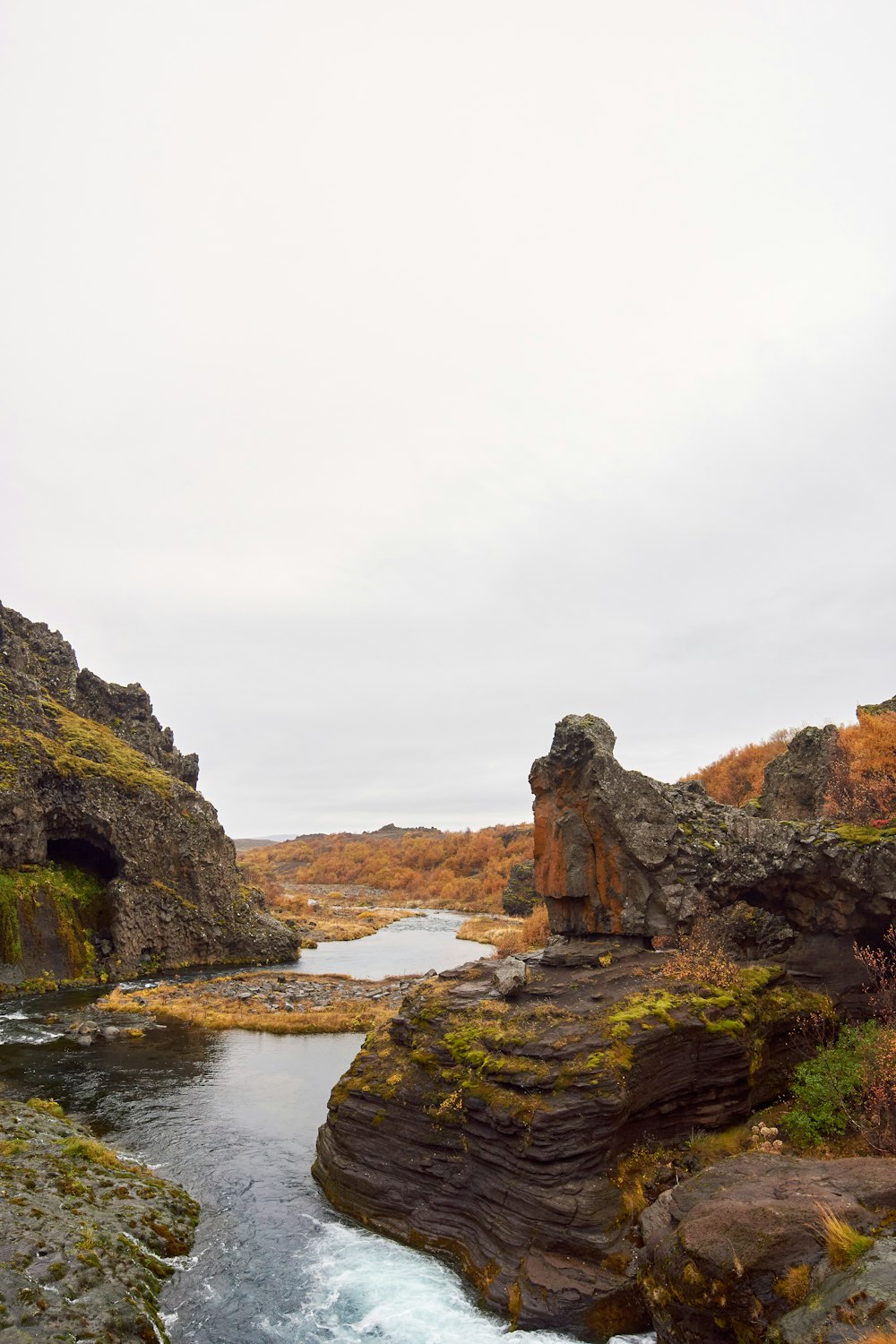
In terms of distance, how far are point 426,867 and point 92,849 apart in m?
92.3

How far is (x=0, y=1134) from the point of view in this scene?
61.2ft

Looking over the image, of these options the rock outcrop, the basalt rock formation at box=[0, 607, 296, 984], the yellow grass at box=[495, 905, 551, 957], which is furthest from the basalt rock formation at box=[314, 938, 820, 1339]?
the yellow grass at box=[495, 905, 551, 957]

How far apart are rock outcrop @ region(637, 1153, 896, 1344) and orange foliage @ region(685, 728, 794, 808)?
44.9 metres

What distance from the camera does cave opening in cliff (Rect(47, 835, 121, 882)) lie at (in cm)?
5328

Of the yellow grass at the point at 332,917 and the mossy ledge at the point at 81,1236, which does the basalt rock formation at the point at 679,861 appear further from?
the yellow grass at the point at 332,917

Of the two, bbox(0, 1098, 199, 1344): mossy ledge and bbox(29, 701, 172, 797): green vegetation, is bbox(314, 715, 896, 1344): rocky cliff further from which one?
bbox(29, 701, 172, 797): green vegetation

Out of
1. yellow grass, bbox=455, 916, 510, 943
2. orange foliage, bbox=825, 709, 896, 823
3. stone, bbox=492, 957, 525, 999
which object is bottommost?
yellow grass, bbox=455, 916, 510, 943

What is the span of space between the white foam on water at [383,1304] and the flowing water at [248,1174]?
3 centimetres

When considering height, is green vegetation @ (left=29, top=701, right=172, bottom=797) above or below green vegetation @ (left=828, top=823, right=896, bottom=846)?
above

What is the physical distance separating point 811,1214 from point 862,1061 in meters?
7.36

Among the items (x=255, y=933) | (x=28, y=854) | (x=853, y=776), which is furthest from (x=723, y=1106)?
(x=255, y=933)

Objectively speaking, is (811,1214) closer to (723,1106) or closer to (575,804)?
(723,1106)

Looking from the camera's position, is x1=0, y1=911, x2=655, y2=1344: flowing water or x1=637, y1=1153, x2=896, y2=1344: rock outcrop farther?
x1=0, y1=911, x2=655, y2=1344: flowing water

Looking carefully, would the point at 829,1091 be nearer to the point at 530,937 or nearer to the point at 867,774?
the point at 867,774
